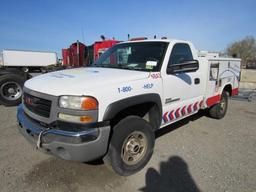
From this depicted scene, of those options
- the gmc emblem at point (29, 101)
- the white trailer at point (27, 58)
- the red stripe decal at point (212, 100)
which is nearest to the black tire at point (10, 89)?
the gmc emblem at point (29, 101)

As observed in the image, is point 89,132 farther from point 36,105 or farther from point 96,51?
point 96,51

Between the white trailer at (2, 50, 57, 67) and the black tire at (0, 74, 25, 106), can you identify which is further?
the white trailer at (2, 50, 57, 67)

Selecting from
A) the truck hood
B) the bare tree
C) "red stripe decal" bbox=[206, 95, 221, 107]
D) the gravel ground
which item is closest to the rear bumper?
the truck hood

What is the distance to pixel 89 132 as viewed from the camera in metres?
2.27

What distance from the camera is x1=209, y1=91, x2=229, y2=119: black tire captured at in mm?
5281

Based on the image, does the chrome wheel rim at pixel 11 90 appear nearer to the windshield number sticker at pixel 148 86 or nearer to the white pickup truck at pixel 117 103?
the white pickup truck at pixel 117 103

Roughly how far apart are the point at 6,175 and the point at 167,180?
229cm

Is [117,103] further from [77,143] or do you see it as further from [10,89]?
[10,89]

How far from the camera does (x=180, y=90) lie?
11.5 ft

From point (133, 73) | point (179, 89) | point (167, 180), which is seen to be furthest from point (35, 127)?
point (179, 89)

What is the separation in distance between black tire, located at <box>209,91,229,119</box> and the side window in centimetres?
200

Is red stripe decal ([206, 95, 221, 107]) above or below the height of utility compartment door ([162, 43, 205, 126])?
below

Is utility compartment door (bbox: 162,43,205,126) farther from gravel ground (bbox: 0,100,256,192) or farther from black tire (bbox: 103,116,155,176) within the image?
gravel ground (bbox: 0,100,256,192)

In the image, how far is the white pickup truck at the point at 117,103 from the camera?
7.49ft
